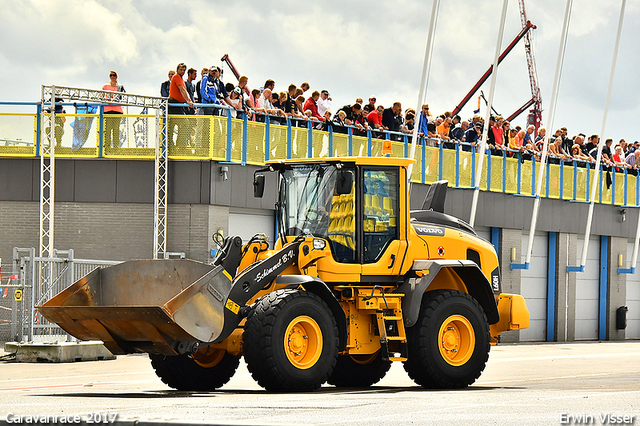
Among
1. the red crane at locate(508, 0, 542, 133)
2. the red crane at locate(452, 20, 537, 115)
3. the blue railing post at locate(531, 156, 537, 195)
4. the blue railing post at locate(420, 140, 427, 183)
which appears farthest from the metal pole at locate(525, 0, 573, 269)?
the red crane at locate(508, 0, 542, 133)

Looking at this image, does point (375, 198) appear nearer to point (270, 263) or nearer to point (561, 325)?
point (270, 263)

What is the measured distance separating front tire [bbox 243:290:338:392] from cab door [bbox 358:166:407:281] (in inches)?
54.6

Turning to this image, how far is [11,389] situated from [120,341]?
2.69 meters

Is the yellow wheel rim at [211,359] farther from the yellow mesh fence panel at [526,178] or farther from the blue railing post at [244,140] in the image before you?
the yellow mesh fence panel at [526,178]

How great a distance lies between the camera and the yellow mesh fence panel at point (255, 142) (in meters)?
26.8

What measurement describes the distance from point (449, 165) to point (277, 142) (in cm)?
719

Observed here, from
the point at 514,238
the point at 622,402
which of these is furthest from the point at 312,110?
the point at 622,402

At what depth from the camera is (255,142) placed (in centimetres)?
2702

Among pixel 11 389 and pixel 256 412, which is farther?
pixel 11 389

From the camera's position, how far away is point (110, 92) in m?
25.1

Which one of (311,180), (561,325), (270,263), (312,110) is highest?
(312,110)

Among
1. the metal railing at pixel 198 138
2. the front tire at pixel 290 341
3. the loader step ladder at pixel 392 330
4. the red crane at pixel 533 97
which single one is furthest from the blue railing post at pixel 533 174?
the red crane at pixel 533 97

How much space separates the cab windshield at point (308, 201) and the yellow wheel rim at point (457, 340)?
6.83ft

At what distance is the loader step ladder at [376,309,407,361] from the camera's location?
1402cm
